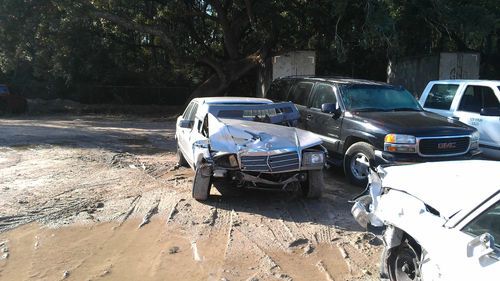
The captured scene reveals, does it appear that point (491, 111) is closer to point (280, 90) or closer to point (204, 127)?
point (280, 90)

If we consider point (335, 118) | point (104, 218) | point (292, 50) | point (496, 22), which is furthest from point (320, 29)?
point (104, 218)

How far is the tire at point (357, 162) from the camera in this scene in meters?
8.71

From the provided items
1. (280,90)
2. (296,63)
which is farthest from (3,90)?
(280,90)

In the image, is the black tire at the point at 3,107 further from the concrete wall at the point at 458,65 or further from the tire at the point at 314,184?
the tire at the point at 314,184

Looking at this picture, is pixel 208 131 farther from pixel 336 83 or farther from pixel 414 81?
pixel 414 81

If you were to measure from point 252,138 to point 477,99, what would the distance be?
534 cm

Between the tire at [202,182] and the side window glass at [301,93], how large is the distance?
3.98 meters

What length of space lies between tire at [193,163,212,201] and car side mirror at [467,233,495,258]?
15.6ft

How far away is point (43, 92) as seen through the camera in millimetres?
30906

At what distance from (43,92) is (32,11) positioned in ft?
34.0

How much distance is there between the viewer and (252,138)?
7.71 metres

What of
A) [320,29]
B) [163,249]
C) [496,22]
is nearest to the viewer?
[163,249]

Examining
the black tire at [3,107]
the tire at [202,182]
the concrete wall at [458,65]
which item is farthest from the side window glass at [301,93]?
the black tire at [3,107]

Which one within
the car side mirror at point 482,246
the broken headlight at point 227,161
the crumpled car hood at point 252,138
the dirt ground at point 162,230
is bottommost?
the dirt ground at point 162,230
